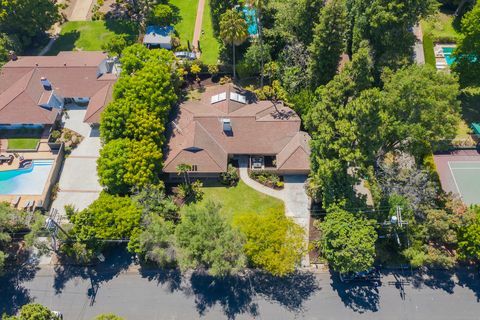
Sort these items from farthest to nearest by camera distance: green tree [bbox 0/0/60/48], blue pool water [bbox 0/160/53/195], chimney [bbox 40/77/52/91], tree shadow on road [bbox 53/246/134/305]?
green tree [bbox 0/0/60/48] → chimney [bbox 40/77/52/91] → blue pool water [bbox 0/160/53/195] → tree shadow on road [bbox 53/246/134/305]

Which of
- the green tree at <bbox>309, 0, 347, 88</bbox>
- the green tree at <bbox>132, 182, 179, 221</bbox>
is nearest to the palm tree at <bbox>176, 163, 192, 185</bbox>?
the green tree at <bbox>132, 182, 179, 221</bbox>

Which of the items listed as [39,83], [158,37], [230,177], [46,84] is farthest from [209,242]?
[158,37]

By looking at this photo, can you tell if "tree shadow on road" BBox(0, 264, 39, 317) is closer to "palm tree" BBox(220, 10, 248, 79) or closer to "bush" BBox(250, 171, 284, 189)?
"bush" BBox(250, 171, 284, 189)

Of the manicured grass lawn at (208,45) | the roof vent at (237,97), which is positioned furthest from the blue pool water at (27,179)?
the manicured grass lawn at (208,45)

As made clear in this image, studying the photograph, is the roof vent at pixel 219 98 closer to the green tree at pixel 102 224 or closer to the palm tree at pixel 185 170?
the palm tree at pixel 185 170

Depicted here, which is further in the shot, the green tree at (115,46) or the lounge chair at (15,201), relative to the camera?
the green tree at (115,46)

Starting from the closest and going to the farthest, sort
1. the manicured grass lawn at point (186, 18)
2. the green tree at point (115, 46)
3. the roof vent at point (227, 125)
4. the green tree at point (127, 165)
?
the green tree at point (127, 165) → the roof vent at point (227, 125) → the green tree at point (115, 46) → the manicured grass lawn at point (186, 18)
